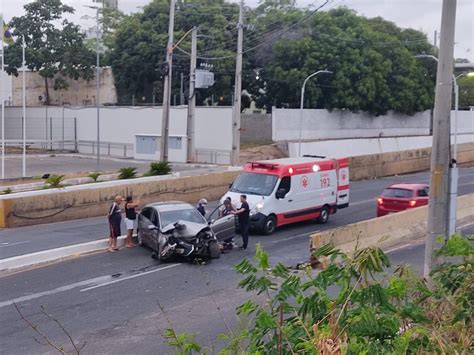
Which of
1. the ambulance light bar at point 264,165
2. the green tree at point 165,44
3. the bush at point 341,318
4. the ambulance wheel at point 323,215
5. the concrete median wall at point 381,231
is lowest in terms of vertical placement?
the ambulance wheel at point 323,215

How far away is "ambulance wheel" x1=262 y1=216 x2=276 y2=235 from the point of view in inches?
923

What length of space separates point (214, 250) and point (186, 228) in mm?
965

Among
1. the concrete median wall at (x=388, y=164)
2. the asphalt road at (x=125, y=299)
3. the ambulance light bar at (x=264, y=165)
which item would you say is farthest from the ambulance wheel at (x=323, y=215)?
the concrete median wall at (x=388, y=164)

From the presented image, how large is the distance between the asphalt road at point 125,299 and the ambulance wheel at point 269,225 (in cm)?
131

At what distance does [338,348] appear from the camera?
4762 millimetres

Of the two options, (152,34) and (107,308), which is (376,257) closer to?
(107,308)

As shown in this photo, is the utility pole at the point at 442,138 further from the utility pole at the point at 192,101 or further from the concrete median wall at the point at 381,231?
the utility pole at the point at 192,101

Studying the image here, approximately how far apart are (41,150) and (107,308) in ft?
180

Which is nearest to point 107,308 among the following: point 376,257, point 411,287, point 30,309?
point 30,309

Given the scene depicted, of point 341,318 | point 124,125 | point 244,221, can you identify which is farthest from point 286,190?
point 124,125

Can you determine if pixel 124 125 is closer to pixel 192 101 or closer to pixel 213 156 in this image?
pixel 213 156

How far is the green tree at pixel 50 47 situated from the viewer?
241 feet

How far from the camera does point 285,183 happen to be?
2402cm

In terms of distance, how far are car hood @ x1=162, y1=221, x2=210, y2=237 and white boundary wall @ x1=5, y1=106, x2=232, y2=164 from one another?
33.4 metres
